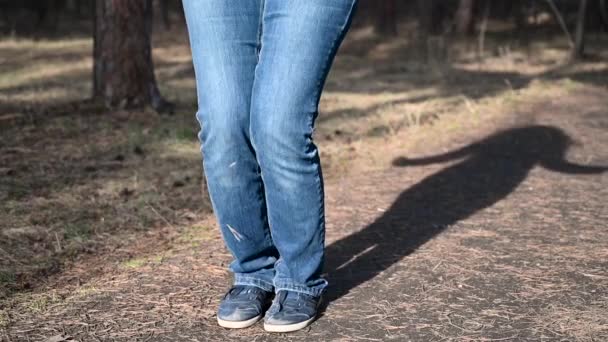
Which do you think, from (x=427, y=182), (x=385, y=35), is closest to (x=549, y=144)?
(x=427, y=182)

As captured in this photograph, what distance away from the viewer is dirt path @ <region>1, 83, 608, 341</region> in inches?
111

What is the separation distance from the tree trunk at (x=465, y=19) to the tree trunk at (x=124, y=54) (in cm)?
1216

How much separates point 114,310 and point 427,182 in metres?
2.76

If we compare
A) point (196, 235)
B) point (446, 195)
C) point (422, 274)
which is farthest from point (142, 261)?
point (446, 195)

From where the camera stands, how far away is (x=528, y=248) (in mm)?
3801

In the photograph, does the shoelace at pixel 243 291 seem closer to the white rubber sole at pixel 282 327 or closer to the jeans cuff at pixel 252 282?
the jeans cuff at pixel 252 282

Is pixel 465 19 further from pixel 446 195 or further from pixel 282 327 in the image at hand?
pixel 282 327

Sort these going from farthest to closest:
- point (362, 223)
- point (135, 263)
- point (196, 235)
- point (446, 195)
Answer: point (446, 195)
point (362, 223)
point (196, 235)
point (135, 263)

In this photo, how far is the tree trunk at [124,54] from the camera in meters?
7.72

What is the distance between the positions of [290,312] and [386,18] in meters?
18.3

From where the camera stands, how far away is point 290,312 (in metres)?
2.75

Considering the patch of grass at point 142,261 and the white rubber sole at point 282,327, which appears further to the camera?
the patch of grass at point 142,261

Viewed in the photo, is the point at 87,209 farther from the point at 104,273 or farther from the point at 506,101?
the point at 506,101

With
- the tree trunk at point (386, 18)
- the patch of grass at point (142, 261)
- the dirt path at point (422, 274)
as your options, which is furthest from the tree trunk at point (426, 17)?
the patch of grass at point (142, 261)
